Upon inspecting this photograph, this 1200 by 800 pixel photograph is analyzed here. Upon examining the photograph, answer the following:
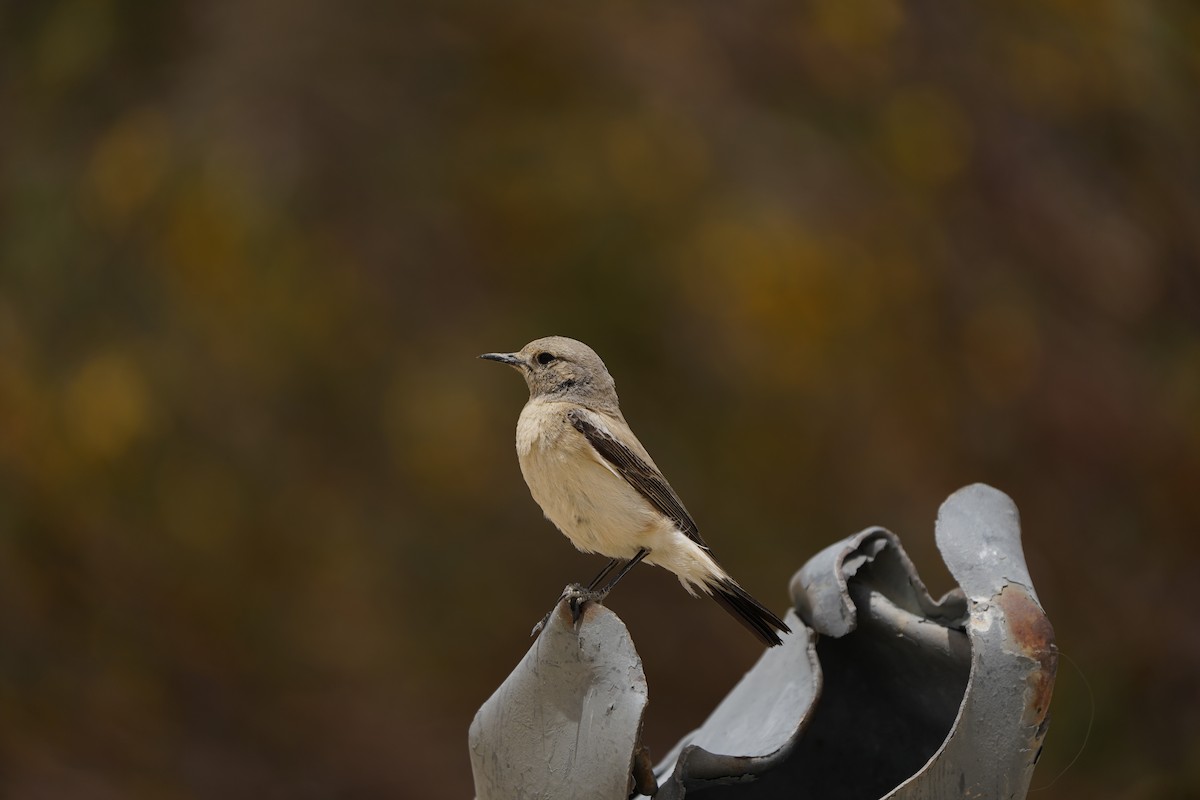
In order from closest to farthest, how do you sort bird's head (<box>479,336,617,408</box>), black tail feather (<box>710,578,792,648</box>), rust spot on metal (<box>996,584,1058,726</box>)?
rust spot on metal (<box>996,584,1058,726</box>) → black tail feather (<box>710,578,792,648</box>) → bird's head (<box>479,336,617,408</box>)

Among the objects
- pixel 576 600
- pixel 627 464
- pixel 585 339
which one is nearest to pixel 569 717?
pixel 576 600

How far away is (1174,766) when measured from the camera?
5.65 metres

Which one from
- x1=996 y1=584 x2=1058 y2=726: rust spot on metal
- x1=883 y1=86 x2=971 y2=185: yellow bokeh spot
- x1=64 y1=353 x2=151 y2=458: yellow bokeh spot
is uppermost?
x1=64 y1=353 x2=151 y2=458: yellow bokeh spot

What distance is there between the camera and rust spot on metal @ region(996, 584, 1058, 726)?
1797 mm

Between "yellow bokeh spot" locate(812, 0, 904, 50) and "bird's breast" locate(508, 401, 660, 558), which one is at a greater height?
"yellow bokeh spot" locate(812, 0, 904, 50)

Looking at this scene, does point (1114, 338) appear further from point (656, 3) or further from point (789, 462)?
point (656, 3)

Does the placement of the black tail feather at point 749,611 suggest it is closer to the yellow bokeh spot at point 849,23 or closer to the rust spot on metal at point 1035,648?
the rust spot on metal at point 1035,648

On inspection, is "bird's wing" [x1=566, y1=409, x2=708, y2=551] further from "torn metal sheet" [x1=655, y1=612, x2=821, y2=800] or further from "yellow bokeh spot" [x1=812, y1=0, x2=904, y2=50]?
"yellow bokeh spot" [x1=812, y1=0, x2=904, y2=50]

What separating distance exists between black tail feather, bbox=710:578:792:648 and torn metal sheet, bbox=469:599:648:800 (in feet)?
1.90

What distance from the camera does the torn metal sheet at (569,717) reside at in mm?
1855

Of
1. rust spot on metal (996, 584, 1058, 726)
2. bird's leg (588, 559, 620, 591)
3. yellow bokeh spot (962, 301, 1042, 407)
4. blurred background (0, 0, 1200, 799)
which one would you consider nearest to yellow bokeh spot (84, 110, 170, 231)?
blurred background (0, 0, 1200, 799)

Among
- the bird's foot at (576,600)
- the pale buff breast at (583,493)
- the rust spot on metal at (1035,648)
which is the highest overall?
the pale buff breast at (583,493)

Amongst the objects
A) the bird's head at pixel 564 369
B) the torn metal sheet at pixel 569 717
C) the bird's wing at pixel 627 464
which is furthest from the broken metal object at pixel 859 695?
the bird's head at pixel 564 369

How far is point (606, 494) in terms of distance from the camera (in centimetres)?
257
